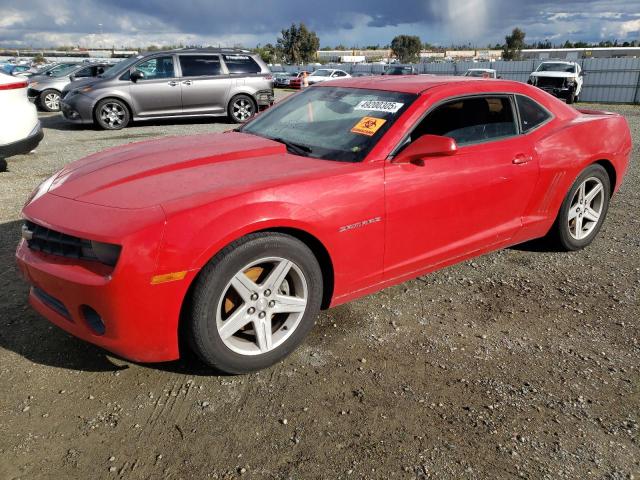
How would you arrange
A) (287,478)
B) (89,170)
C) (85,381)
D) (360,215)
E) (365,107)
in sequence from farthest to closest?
(365,107) → (89,170) → (360,215) → (85,381) → (287,478)

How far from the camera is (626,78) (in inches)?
866

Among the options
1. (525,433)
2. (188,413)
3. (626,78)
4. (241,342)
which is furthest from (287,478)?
(626,78)

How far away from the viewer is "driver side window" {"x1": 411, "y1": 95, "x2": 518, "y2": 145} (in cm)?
335

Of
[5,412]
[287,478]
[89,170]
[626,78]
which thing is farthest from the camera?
[626,78]

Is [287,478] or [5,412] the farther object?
[5,412]

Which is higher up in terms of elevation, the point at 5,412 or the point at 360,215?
the point at 360,215

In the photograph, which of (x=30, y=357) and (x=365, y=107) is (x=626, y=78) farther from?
(x=30, y=357)

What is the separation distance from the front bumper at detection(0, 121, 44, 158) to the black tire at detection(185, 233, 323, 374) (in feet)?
18.4

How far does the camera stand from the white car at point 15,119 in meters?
6.59

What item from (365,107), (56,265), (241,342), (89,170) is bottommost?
(241,342)

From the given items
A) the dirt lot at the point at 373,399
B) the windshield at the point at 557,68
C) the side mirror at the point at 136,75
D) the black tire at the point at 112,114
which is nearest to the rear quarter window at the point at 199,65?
the side mirror at the point at 136,75

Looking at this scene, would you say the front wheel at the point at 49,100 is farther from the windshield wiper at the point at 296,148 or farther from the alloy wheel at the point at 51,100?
the windshield wiper at the point at 296,148

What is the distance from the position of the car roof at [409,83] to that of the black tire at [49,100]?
46.5 ft

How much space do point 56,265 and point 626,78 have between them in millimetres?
25205
